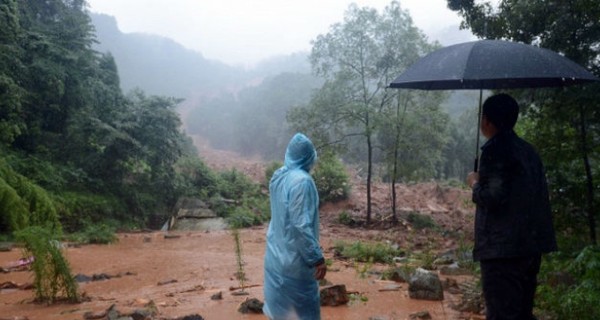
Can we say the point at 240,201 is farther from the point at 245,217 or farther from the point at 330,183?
the point at 330,183

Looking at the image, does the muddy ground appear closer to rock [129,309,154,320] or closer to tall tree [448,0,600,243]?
rock [129,309,154,320]

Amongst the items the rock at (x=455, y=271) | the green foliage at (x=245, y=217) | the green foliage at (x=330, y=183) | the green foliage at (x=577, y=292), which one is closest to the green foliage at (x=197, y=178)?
the green foliage at (x=245, y=217)

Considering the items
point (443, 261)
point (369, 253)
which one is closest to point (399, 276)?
point (443, 261)

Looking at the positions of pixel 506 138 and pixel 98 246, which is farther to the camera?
pixel 98 246

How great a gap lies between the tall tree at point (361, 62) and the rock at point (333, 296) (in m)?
10.3

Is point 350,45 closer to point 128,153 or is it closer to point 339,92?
point 339,92

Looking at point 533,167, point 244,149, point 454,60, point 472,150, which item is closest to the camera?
point 533,167

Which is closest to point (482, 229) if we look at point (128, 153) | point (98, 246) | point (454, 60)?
point (454, 60)

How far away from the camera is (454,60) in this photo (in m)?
3.48

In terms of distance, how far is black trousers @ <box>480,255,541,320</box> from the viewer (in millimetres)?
2744

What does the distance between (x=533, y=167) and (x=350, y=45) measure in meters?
13.9

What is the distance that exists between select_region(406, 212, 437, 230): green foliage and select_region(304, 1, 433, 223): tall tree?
3096 millimetres

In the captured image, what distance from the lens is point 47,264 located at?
5.57 meters

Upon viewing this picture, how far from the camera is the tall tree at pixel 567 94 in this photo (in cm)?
649
